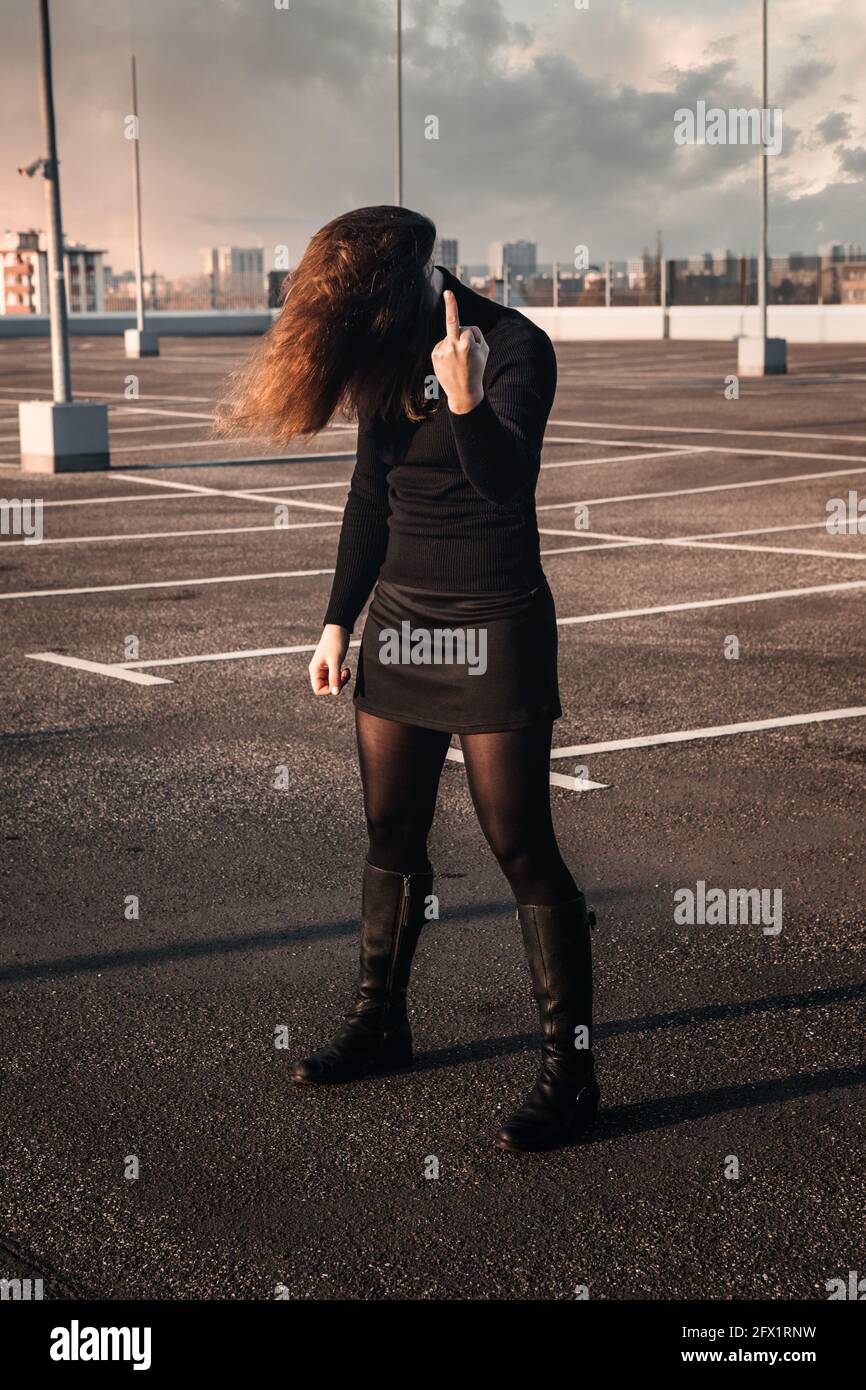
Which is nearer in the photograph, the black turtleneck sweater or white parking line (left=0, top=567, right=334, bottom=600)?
the black turtleneck sweater

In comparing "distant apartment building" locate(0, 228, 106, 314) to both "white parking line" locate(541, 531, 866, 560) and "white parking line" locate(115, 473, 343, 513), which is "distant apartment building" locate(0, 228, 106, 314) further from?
"white parking line" locate(541, 531, 866, 560)

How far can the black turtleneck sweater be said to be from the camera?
3579 millimetres

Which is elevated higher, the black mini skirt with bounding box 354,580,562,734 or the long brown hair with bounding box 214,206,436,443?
the long brown hair with bounding box 214,206,436,443

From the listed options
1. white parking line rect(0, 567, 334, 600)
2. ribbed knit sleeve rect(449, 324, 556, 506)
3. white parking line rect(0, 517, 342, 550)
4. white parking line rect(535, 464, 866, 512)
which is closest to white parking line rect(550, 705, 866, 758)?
ribbed knit sleeve rect(449, 324, 556, 506)

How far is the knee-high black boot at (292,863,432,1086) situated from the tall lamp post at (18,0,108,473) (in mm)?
14432

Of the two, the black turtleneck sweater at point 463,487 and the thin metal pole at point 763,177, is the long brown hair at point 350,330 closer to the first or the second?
the black turtleneck sweater at point 463,487

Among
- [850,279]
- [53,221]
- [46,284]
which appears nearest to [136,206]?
[46,284]

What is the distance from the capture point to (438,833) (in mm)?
6227

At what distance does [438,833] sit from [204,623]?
424cm
